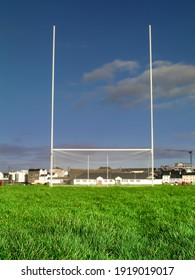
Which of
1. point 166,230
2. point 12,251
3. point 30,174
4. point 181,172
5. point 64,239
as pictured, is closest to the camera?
point 12,251

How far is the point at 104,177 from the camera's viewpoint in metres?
70.0

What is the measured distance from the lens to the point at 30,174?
414 feet

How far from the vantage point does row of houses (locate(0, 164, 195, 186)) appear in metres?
63.8

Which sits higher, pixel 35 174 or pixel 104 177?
A: pixel 35 174

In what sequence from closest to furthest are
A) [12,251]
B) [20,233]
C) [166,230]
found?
[12,251]
[20,233]
[166,230]

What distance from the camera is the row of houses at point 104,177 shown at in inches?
2513

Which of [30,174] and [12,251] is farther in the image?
[30,174]

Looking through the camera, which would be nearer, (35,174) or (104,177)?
(104,177)

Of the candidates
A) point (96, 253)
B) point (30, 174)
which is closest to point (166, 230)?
point (96, 253)

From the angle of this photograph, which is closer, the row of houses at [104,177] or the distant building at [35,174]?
the row of houses at [104,177]

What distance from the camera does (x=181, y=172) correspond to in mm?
114125

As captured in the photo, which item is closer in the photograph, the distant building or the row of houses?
the row of houses
